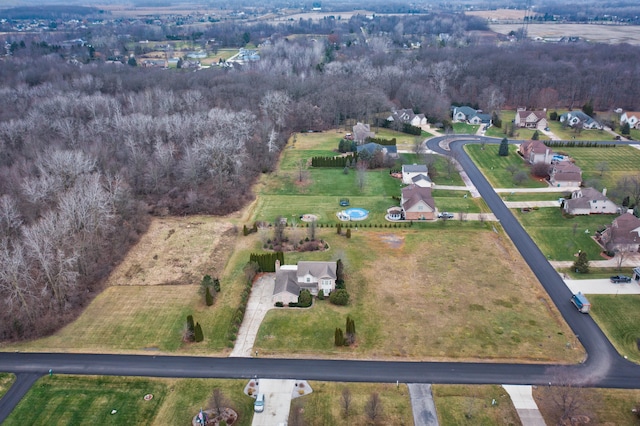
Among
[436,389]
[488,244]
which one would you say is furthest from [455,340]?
[488,244]

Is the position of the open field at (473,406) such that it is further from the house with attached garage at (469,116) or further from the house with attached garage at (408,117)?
the house with attached garage at (469,116)

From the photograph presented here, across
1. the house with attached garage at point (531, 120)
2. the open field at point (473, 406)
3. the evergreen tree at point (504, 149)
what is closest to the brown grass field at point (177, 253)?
the open field at point (473, 406)

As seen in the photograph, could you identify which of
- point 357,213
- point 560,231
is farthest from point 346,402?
point 560,231

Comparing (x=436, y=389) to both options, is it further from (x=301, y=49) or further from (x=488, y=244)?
(x=301, y=49)

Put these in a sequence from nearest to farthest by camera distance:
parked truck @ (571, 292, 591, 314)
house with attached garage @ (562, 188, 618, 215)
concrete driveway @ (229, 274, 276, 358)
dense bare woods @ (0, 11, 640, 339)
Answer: concrete driveway @ (229, 274, 276, 358), parked truck @ (571, 292, 591, 314), dense bare woods @ (0, 11, 640, 339), house with attached garage @ (562, 188, 618, 215)

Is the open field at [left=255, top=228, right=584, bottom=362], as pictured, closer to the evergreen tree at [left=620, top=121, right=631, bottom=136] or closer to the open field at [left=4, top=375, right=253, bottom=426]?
the open field at [left=4, top=375, right=253, bottom=426]

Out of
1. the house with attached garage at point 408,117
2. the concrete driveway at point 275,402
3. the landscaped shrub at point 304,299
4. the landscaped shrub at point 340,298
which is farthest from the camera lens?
the house with attached garage at point 408,117

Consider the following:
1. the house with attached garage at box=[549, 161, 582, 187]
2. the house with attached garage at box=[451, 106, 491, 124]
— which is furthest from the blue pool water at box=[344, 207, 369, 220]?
the house with attached garage at box=[451, 106, 491, 124]
